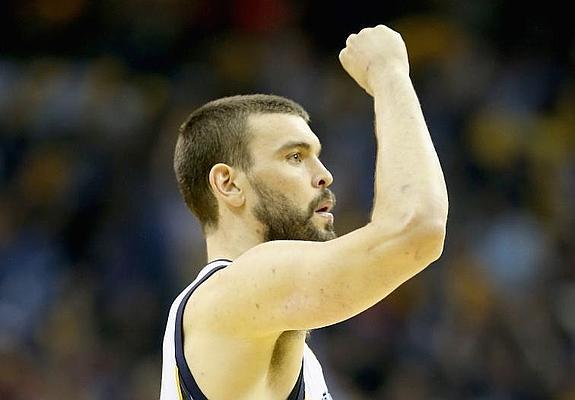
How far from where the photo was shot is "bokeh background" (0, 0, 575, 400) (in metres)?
9.98

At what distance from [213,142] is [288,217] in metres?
0.43

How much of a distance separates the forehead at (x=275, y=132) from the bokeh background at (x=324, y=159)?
5432mm

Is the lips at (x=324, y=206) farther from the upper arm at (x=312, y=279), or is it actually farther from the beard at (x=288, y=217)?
the upper arm at (x=312, y=279)

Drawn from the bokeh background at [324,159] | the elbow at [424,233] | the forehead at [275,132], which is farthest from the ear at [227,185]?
the bokeh background at [324,159]

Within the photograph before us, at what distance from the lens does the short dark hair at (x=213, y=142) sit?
175 inches

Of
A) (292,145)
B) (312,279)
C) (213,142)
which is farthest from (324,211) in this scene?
(312,279)

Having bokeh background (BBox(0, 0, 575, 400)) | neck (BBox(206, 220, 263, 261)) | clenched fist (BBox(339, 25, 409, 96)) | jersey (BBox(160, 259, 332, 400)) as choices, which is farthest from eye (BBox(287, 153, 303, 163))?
bokeh background (BBox(0, 0, 575, 400))

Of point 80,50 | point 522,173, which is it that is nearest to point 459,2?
point 522,173

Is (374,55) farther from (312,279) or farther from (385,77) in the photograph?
(312,279)

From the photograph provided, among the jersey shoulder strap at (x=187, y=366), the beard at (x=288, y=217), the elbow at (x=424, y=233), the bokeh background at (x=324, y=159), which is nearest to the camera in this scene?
the elbow at (x=424, y=233)

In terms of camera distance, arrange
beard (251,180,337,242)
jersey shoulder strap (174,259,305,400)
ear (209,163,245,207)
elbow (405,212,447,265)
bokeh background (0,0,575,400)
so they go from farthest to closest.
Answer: bokeh background (0,0,575,400), ear (209,163,245,207), beard (251,180,337,242), jersey shoulder strap (174,259,305,400), elbow (405,212,447,265)

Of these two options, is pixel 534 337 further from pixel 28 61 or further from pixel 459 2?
pixel 28 61

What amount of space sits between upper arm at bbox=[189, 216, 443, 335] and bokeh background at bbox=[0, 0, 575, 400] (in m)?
5.70

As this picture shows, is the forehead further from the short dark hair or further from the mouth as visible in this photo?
the mouth
